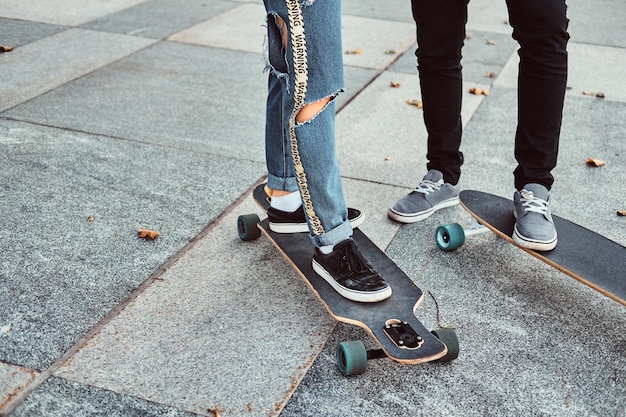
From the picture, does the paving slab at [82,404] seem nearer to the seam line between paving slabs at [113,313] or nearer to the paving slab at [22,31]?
the seam line between paving slabs at [113,313]

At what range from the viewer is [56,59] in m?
5.59

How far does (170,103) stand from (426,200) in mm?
2090

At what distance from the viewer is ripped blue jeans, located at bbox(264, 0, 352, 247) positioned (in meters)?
2.36

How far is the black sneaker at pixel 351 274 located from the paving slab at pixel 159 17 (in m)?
4.17

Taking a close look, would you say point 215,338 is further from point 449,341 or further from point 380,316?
point 449,341

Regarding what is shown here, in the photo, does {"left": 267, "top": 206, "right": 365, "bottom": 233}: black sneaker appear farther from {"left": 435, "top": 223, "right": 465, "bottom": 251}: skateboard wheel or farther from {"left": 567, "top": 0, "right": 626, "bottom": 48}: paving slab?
{"left": 567, "top": 0, "right": 626, "bottom": 48}: paving slab

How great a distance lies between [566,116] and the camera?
5004 millimetres

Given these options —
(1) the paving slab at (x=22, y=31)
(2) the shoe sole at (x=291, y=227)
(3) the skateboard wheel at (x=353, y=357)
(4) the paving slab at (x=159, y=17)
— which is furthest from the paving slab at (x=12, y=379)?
(4) the paving slab at (x=159, y=17)

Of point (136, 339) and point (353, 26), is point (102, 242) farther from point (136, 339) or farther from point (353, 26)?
point (353, 26)

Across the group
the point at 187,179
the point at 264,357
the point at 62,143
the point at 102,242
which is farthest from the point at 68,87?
the point at 264,357

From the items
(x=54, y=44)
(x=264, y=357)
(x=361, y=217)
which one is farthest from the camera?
(x=54, y=44)

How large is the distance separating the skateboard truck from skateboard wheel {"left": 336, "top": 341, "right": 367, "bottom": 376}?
0.11 meters

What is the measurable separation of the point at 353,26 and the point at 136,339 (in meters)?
5.07

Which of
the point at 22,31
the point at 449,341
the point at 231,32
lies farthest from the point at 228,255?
the point at 22,31
